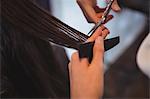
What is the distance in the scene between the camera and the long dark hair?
504 mm

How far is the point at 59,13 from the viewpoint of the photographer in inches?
21.1

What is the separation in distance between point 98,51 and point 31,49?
17cm

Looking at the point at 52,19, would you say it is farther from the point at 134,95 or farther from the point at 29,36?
the point at 134,95

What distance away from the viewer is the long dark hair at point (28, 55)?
0.50 metres

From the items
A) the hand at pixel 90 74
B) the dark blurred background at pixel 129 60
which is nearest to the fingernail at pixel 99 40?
the hand at pixel 90 74

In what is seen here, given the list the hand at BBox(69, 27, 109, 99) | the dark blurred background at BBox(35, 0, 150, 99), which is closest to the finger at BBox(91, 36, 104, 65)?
the hand at BBox(69, 27, 109, 99)

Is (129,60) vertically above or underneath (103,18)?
underneath

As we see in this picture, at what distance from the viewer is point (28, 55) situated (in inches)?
23.0

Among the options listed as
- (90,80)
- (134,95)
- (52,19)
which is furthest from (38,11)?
(134,95)

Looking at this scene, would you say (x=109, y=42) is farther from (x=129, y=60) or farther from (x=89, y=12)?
(x=129, y=60)

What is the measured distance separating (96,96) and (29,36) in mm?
159

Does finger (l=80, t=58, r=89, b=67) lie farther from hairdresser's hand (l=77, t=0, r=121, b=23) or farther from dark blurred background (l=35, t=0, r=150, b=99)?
dark blurred background (l=35, t=0, r=150, b=99)

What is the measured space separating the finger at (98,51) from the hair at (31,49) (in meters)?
0.03

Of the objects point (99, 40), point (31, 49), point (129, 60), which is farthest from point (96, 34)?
point (129, 60)
